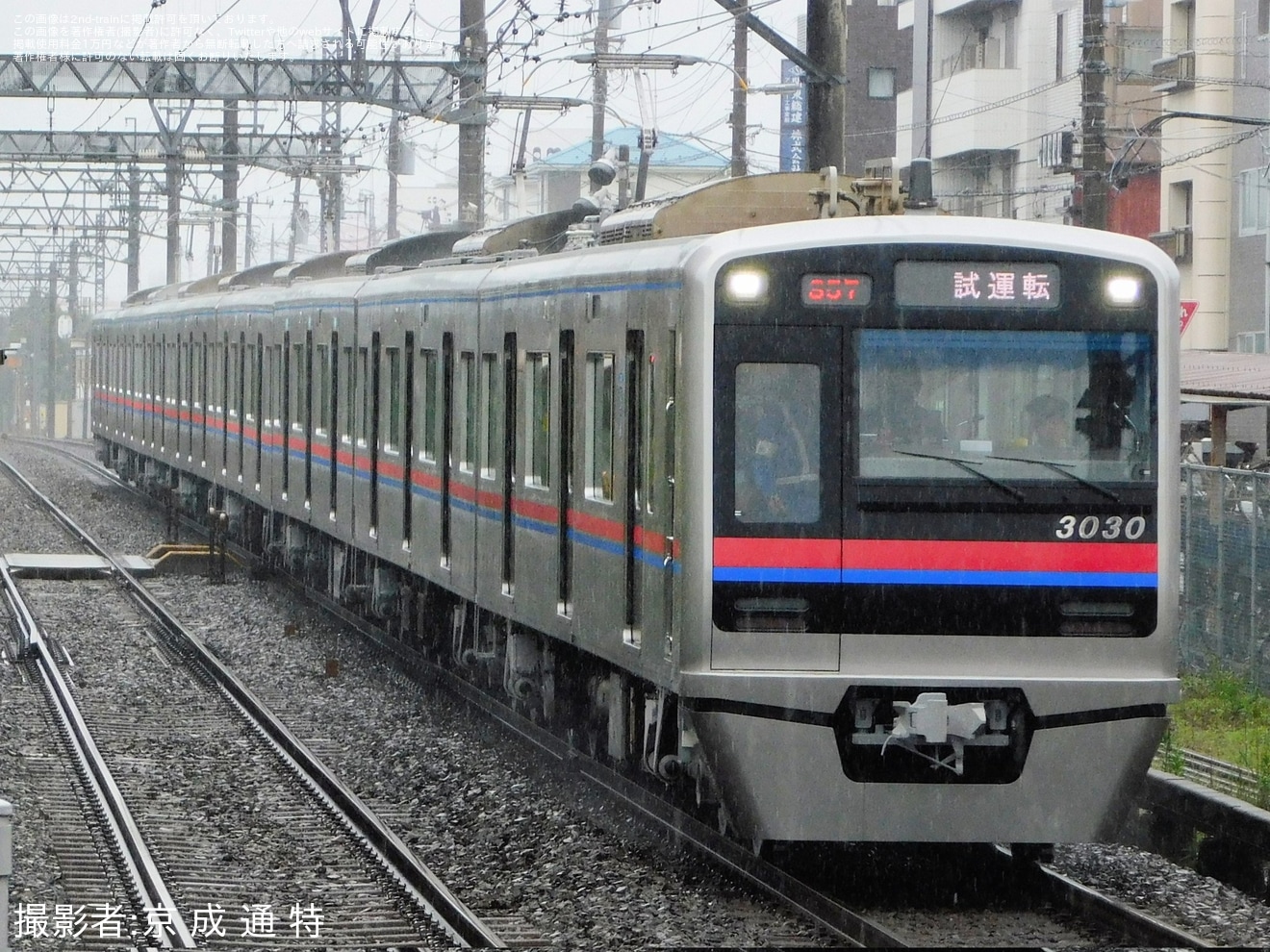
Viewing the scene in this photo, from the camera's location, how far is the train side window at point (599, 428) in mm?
9438

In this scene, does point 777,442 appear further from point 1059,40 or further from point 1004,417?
point 1059,40

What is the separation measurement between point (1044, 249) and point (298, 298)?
11903 millimetres

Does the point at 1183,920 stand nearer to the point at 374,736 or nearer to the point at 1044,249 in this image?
the point at 1044,249

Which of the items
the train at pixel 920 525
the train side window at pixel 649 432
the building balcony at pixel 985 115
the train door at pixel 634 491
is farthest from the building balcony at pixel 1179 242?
the train at pixel 920 525

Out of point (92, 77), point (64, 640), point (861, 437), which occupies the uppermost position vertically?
point (92, 77)

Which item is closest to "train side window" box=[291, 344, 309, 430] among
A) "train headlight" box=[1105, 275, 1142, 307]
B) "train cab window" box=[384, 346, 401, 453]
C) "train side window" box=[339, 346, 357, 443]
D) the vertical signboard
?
"train side window" box=[339, 346, 357, 443]

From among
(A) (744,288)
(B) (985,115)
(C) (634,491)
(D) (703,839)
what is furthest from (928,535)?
(B) (985,115)

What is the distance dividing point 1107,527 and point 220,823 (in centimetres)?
453

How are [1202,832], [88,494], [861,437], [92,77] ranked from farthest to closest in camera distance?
[88,494] < [92,77] < [1202,832] < [861,437]

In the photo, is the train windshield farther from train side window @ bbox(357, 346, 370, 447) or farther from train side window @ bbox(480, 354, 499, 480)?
train side window @ bbox(357, 346, 370, 447)

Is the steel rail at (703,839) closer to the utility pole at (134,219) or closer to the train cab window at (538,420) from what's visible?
the train cab window at (538,420)

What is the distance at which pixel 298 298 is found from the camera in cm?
1897

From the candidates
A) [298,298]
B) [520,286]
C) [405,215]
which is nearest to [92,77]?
[298,298]

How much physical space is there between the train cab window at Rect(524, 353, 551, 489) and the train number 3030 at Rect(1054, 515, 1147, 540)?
11.2 feet
